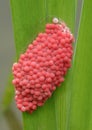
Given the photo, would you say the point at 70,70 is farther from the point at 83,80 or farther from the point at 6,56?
the point at 6,56

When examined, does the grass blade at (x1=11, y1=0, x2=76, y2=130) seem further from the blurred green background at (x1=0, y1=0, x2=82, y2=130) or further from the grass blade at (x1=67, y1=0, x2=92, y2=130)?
the blurred green background at (x1=0, y1=0, x2=82, y2=130)

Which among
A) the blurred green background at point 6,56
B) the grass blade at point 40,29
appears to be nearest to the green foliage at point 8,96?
the blurred green background at point 6,56

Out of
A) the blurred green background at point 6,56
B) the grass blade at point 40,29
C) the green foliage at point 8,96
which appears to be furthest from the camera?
the blurred green background at point 6,56

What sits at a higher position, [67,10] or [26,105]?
[67,10]

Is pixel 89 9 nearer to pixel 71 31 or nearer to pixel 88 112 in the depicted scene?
pixel 71 31

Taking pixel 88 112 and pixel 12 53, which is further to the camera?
pixel 12 53

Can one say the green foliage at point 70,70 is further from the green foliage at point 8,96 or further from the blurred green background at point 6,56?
the blurred green background at point 6,56

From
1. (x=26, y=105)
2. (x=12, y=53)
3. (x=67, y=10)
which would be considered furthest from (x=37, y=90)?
(x=12, y=53)

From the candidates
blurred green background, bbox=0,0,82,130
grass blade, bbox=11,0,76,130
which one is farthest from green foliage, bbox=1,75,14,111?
grass blade, bbox=11,0,76,130
